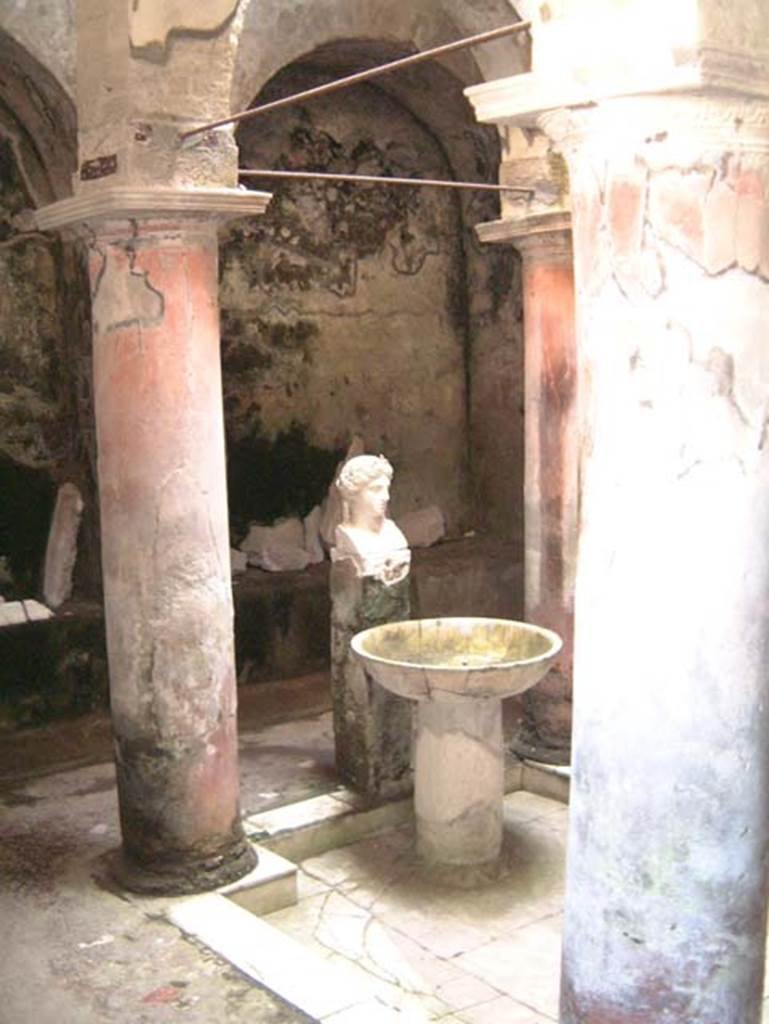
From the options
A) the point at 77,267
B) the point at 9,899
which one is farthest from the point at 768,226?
the point at 77,267

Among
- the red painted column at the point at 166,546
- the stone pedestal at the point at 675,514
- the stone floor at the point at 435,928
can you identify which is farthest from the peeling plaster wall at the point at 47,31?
the stone pedestal at the point at 675,514

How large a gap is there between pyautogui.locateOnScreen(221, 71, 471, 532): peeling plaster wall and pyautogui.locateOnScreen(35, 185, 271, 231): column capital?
4.19 metres

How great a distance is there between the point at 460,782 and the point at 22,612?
11.2 feet

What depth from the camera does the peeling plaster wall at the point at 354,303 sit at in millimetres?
9281

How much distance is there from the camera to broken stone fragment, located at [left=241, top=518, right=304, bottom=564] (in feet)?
30.3

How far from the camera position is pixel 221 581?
5.11 meters

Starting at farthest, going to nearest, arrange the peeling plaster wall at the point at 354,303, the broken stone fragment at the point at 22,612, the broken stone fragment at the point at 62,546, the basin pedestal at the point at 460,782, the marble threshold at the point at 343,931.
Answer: the peeling plaster wall at the point at 354,303
the broken stone fragment at the point at 62,546
the broken stone fragment at the point at 22,612
the basin pedestal at the point at 460,782
the marble threshold at the point at 343,931

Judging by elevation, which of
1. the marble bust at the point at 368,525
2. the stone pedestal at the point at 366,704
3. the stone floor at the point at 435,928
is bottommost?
the stone floor at the point at 435,928

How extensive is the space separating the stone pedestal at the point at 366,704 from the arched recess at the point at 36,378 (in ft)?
8.45

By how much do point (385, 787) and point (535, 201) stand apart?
3.28 m

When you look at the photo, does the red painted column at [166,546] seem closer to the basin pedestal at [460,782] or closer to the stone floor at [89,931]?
the stone floor at [89,931]

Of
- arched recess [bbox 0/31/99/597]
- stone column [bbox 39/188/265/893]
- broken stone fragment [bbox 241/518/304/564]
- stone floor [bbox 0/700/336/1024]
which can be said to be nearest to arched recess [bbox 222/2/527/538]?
broken stone fragment [bbox 241/518/304/564]

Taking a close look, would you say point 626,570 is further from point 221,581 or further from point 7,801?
point 7,801

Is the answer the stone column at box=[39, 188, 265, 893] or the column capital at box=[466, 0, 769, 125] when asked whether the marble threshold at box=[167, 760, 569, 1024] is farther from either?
the column capital at box=[466, 0, 769, 125]
